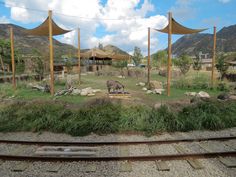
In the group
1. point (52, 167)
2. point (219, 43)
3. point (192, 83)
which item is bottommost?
point (52, 167)

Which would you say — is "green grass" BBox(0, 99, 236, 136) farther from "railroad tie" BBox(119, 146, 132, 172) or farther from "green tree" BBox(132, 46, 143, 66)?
"green tree" BBox(132, 46, 143, 66)

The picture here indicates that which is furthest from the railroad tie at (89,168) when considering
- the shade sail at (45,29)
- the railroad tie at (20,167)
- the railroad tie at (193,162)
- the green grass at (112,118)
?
the shade sail at (45,29)

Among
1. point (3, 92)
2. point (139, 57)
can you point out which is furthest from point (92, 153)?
point (139, 57)

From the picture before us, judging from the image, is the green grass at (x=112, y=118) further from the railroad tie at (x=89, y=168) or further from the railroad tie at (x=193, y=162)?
the railroad tie at (x=89, y=168)

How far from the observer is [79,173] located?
3.15 meters

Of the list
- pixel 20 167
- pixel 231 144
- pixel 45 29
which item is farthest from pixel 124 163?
pixel 45 29

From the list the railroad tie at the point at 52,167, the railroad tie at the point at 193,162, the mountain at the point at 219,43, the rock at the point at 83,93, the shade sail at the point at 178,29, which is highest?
the mountain at the point at 219,43

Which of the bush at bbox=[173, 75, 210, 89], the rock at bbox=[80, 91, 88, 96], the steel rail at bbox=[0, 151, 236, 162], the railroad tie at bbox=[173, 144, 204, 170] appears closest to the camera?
the railroad tie at bbox=[173, 144, 204, 170]

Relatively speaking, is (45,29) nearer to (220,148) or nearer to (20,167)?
(20,167)

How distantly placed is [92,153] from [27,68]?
63.8 ft

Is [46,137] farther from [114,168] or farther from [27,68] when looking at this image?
[27,68]

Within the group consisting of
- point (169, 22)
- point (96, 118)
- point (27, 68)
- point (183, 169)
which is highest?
point (169, 22)

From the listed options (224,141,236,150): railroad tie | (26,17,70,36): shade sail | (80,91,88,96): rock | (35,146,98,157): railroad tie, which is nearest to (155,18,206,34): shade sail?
(80,91,88,96): rock

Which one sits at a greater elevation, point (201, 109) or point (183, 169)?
point (201, 109)
